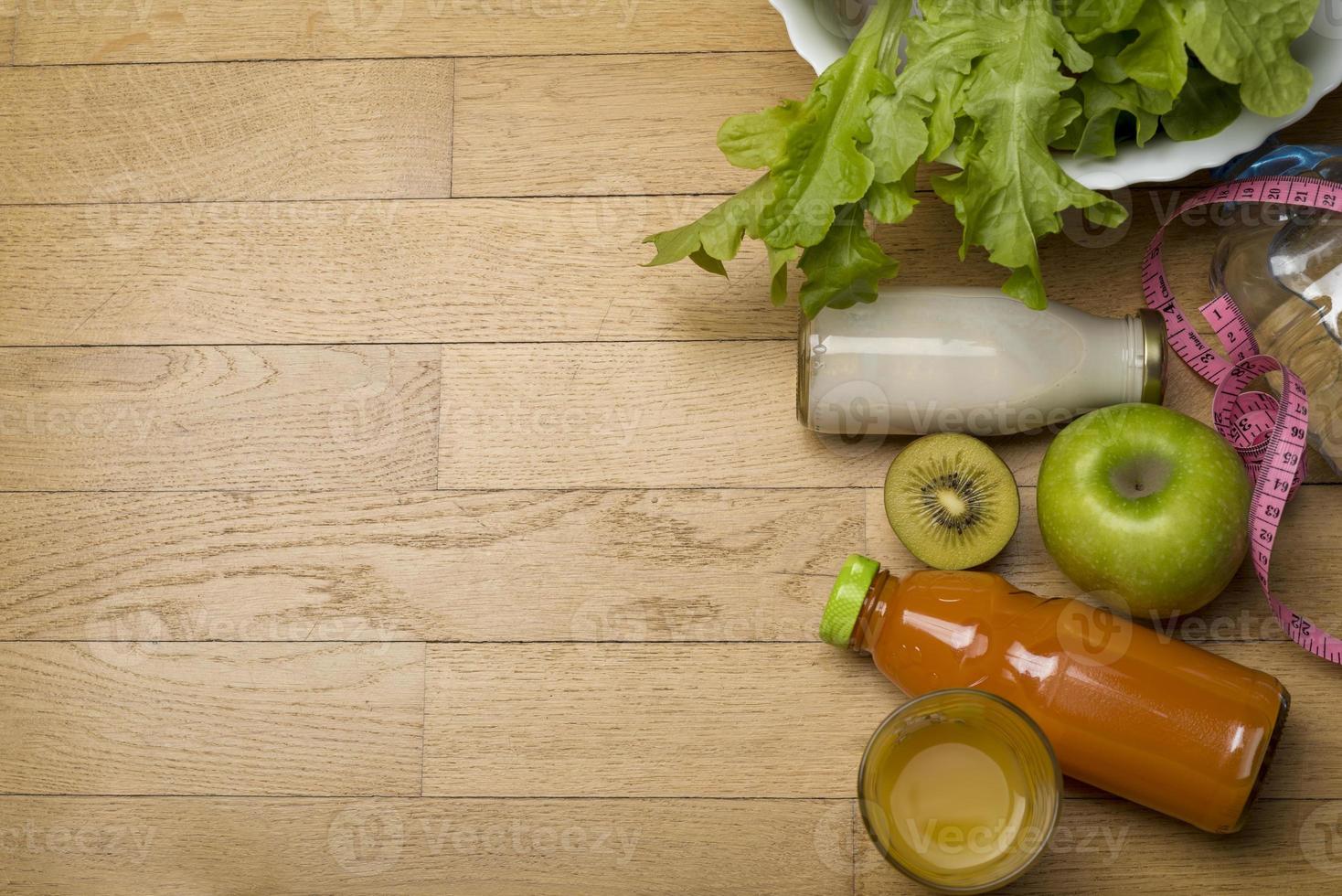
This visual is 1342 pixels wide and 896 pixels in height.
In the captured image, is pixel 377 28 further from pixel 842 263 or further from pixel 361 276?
pixel 842 263

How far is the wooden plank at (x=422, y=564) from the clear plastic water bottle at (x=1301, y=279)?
47 cm

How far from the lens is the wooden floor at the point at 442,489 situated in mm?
1157

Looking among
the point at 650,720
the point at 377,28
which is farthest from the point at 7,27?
the point at 650,720

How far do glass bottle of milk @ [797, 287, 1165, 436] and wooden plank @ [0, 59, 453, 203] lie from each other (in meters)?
0.49

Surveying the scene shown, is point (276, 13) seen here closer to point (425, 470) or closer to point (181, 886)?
point (425, 470)

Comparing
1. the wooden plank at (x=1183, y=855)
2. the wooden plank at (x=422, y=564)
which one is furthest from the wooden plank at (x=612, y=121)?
the wooden plank at (x=1183, y=855)

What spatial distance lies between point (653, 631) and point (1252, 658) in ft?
1.98

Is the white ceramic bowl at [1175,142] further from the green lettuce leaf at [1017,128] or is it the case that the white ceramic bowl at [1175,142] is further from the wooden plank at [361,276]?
the wooden plank at [361,276]

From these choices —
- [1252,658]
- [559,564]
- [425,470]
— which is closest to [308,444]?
[425,470]

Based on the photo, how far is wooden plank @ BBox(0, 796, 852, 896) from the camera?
1146 millimetres

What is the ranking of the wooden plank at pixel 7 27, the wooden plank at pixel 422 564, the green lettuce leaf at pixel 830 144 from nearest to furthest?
the green lettuce leaf at pixel 830 144 → the wooden plank at pixel 422 564 → the wooden plank at pixel 7 27

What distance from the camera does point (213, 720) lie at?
120cm

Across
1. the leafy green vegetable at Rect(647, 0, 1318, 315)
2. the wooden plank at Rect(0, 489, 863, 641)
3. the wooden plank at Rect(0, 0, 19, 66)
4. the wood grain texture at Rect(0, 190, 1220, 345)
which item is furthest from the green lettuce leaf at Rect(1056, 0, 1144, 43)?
the wooden plank at Rect(0, 0, 19, 66)

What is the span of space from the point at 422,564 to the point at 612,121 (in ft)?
1.74
